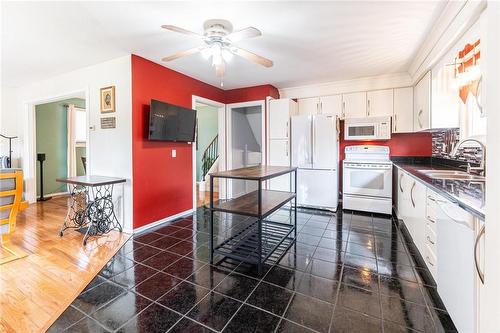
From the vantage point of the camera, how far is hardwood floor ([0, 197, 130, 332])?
5.48 feet

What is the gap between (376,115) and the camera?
4258 millimetres

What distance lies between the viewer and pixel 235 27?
2.46m

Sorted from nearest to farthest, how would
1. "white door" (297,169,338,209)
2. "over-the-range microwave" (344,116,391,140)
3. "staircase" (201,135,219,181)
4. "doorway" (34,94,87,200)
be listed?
"over-the-range microwave" (344,116,391,140) → "white door" (297,169,338,209) → "doorway" (34,94,87,200) → "staircase" (201,135,219,181)

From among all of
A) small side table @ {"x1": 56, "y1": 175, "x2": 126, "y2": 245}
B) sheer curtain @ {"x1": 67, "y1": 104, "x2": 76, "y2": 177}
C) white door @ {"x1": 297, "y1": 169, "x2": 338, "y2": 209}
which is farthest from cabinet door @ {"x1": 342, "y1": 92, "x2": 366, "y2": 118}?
sheer curtain @ {"x1": 67, "y1": 104, "x2": 76, "y2": 177}

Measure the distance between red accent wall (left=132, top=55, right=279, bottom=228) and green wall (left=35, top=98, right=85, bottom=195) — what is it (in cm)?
375

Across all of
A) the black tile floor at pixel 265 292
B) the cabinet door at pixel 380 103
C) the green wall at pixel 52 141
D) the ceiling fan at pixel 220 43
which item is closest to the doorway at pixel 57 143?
the green wall at pixel 52 141

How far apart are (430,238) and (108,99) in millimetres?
4187

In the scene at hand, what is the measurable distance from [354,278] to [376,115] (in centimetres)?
323

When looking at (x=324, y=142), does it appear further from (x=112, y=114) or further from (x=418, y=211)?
(x=112, y=114)

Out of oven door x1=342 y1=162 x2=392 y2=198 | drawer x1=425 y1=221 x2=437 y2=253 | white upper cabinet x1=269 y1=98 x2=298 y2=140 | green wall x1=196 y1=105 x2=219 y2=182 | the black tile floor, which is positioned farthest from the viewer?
green wall x1=196 y1=105 x2=219 y2=182

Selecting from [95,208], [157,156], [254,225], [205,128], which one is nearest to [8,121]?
[95,208]

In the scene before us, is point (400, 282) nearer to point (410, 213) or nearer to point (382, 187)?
point (410, 213)

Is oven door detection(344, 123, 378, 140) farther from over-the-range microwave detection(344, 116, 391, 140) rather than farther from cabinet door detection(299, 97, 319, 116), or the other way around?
cabinet door detection(299, 97, 319, 116)

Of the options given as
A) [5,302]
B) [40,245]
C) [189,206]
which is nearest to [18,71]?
[40,245]
